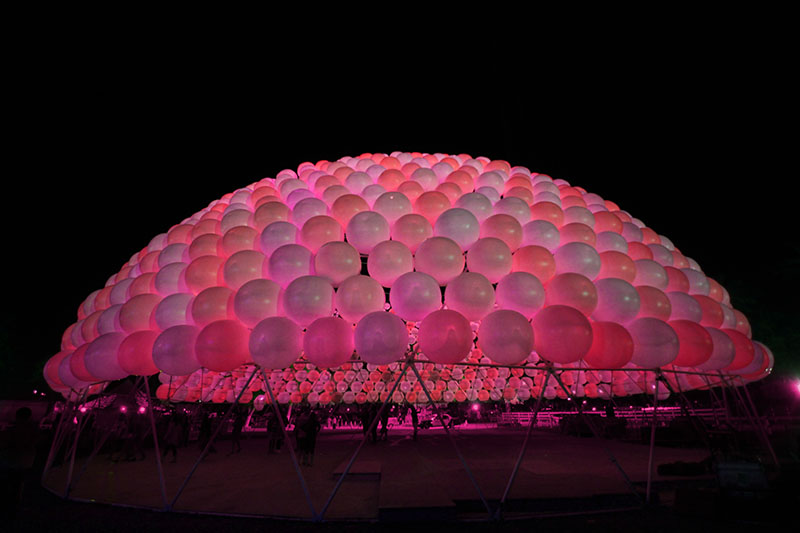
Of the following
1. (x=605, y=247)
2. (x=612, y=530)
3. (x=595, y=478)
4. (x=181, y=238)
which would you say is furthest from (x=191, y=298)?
(x=595, y=478)

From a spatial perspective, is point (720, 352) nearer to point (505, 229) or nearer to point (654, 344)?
point (654, 344)

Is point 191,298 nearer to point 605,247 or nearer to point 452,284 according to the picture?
point 452,284

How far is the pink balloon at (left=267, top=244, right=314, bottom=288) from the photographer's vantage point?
7.25m

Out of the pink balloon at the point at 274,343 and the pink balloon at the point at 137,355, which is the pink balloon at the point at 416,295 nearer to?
the pink balloon at the point at 274,343

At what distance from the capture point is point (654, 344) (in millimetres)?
7023

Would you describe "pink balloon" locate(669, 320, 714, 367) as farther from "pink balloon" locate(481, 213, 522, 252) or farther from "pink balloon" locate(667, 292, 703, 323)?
"pink balloon" locate(481, 213, 522, 252)

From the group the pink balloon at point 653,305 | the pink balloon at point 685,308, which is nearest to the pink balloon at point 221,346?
the pink balloon at point 653,305

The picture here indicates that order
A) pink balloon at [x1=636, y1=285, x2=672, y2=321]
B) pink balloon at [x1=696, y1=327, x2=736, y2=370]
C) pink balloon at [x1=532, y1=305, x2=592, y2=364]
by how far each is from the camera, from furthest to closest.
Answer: pink balloon at [x1=696, y1=327, x2=736, y2=370] < pink balloon at [x1=636, y1=285, x2=672, y2=321] < pink balloon at [x1=532, y1=305, x2=592, y2=364]

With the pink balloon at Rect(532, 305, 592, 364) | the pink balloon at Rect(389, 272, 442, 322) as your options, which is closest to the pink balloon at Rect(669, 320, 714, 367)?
the pink balloon at Rect(532, 305, 592, 364)

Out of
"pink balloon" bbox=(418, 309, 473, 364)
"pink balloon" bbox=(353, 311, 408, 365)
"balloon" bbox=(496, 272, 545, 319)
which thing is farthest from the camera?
"balloon" bbox=(496, 272, 545, 319)

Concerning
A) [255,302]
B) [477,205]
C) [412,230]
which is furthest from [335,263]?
[477,205]

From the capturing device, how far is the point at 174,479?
10227 millimetres

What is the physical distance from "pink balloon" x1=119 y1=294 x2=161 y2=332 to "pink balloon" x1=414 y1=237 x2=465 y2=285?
5.36m

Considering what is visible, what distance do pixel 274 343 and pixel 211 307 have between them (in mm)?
1623
